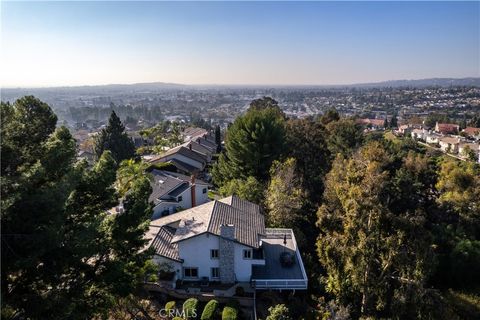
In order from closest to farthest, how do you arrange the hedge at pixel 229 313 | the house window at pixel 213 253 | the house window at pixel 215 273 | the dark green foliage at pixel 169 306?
1. the hedge at pixel 229 313
2. the dark green foliage at pixel 169 306
3. the house window at pixel 213 253
4. the house window at pixel 215 273

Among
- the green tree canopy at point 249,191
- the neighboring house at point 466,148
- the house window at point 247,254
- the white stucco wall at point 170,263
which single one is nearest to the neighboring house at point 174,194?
the green tree canopy at point 249,191

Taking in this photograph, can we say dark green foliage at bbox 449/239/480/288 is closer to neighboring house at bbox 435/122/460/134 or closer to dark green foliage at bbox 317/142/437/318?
dark green foliage at bbox 317/142/437/318

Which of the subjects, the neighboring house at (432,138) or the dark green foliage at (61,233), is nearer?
Answer: the dark green foliage at (61,233)

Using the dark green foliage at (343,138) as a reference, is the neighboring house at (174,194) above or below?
below

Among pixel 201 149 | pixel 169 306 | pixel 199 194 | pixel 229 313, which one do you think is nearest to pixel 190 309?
pixel 169 306

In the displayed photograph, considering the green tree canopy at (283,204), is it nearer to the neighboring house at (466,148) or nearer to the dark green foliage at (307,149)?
the dark green foliage at (307,149)

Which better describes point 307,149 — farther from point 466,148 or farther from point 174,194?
point 466,148

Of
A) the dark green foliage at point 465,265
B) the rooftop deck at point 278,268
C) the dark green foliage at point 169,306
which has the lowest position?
the dark green foliage at point 465,265
